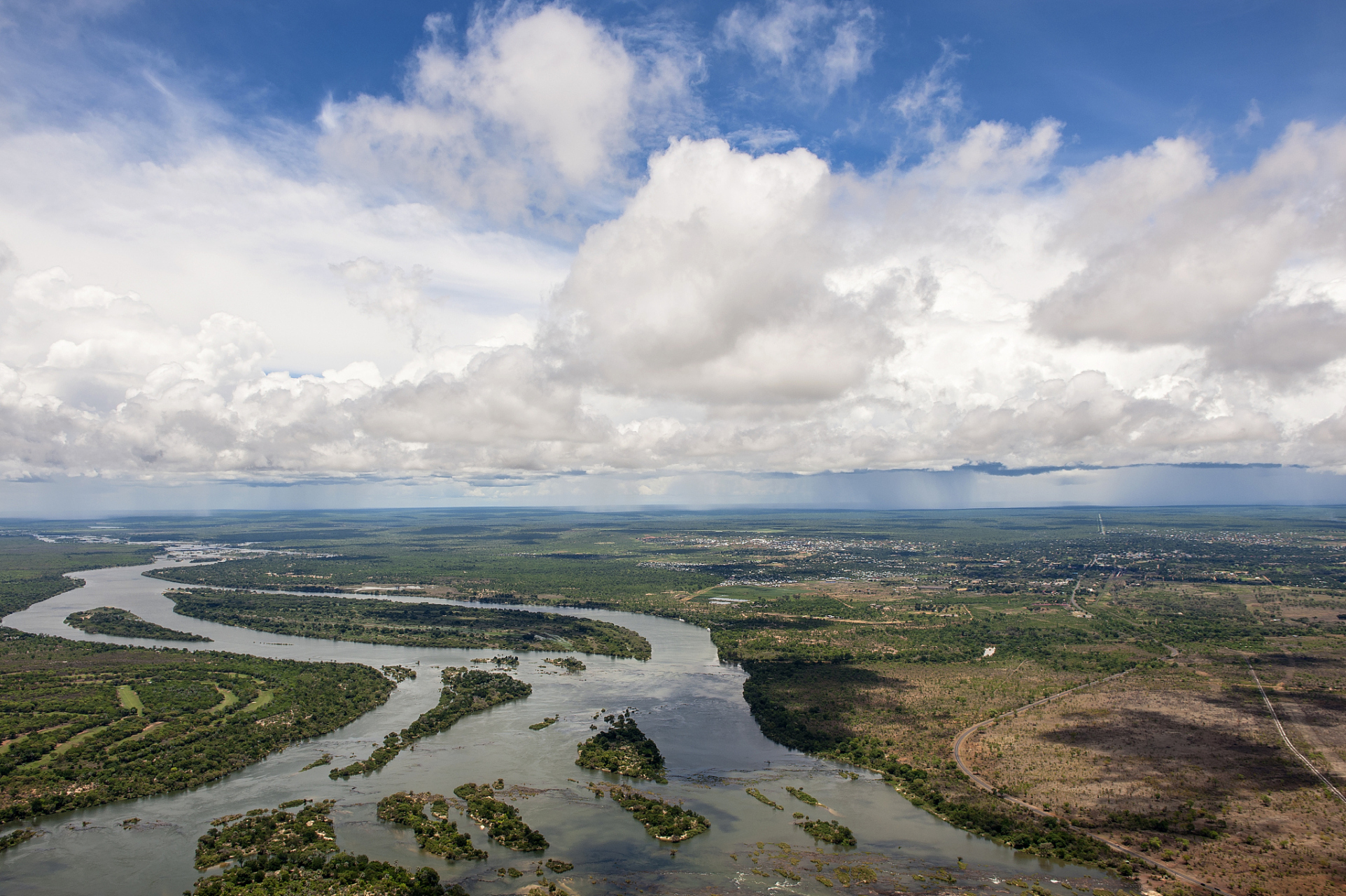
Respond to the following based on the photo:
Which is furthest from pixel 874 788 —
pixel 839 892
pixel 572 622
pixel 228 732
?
pixel 572 622

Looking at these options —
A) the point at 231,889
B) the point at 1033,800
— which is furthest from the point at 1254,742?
the point at 231,889

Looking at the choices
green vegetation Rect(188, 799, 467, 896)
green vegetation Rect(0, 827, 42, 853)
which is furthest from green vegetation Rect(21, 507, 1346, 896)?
green vegetation Rect(0, 827, 42, 853)

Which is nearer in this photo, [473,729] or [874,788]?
[874,788]

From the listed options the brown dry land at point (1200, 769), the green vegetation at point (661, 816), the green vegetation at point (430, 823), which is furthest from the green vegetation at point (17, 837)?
the brown dry land at point (1200, 769)

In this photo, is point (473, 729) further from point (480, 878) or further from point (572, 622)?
point (572, 622)

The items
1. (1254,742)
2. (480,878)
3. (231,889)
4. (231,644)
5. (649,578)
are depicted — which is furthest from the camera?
(649,578)

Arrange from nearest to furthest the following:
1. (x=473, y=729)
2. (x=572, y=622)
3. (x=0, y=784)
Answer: (x=0, y=784), (x=473, y=729), (x=572, y=622)

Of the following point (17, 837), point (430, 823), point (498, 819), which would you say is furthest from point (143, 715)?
point (498, 819)

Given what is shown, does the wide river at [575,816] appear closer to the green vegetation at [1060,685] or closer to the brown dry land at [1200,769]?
A: the green vegetation at [1060,685]
